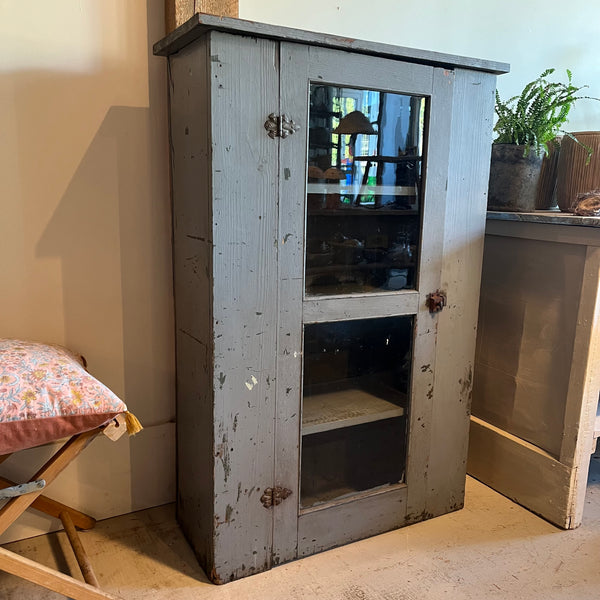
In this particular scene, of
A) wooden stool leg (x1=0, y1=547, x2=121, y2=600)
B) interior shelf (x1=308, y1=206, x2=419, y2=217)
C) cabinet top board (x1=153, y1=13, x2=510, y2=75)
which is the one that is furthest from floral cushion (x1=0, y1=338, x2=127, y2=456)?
cabinet top board (x1=153, y1=13, x2=510, y2=75)

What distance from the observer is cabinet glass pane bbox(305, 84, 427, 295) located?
1554mm

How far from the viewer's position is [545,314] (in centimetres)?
193

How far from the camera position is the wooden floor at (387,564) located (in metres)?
1.58

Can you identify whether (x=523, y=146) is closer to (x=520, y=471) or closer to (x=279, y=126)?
(x=279, y=126)

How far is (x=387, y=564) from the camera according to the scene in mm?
1705

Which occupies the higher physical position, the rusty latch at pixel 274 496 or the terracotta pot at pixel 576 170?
the terracotta pot at pixel 576 170

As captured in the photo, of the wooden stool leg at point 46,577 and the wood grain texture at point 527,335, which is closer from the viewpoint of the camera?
the wooden stool leg at point 46,577

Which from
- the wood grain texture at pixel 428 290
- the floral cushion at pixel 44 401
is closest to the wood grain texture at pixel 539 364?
the wood grain texture at pixel 428 290

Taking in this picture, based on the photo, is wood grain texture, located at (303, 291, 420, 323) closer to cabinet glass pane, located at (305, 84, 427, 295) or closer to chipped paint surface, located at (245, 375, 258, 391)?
cabinet glass pane, located at (305, 84, 427, 295)

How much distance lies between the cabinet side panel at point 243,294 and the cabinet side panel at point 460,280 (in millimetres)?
→ 593

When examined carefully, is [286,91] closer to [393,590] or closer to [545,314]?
[545,314]

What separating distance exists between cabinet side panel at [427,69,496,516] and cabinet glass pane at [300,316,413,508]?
0.45 feet

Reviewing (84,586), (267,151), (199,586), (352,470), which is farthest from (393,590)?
(267,151)

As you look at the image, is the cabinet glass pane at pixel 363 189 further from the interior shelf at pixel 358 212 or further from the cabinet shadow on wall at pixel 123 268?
the cabinet shadow on wall at pixel 123 268
